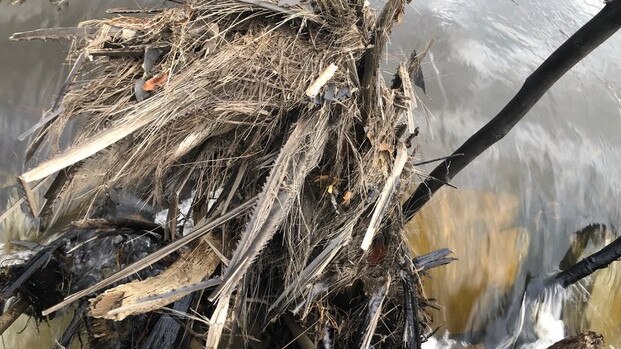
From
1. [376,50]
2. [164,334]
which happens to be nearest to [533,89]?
[376,50]

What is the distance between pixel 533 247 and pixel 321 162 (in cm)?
271

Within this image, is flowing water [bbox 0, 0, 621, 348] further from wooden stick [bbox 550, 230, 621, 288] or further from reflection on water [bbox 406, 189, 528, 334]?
wooden stick [bbox 550, 230, 621, 288]

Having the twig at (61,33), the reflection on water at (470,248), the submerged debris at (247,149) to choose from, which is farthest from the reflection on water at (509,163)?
the twig at (61,33)

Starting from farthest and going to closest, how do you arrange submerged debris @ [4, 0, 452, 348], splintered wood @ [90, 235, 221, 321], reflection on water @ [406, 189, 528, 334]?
reflection on water @ [406, 189, 528, 334]
submerged debris @ [4, 0, 452, 348]
splintered wood @ [90, 235, 221, 321]

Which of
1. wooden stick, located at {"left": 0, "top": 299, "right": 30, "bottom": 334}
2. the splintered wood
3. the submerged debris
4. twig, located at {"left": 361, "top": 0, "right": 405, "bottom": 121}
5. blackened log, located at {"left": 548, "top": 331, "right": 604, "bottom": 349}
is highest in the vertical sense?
twig, located at {"left": 361, "top": 0, "right": 405, "bottom": 121}

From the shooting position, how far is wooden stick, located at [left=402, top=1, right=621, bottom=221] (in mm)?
2428

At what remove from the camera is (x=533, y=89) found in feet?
9.05

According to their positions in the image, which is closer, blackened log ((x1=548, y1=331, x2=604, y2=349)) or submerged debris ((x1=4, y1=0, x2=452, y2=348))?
submerged debris ((x1=4, y1=0, x2=452, y2=348))

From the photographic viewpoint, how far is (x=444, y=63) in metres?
4.93

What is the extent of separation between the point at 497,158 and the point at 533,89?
6.60 feet

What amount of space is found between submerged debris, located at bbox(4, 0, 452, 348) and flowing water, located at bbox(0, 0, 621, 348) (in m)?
0.93

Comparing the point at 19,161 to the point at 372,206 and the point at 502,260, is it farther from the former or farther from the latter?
the point at 502,260

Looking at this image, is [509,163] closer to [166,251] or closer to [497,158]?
[497,158]

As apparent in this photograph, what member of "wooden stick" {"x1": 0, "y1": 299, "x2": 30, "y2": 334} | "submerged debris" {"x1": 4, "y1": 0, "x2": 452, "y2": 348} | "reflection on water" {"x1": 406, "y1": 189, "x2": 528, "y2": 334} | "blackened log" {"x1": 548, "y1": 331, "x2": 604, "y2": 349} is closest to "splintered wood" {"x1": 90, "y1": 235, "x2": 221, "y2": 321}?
"submerged debris" {"x1": 4, "y1": 0, "x2": 452, "y2": 348}
